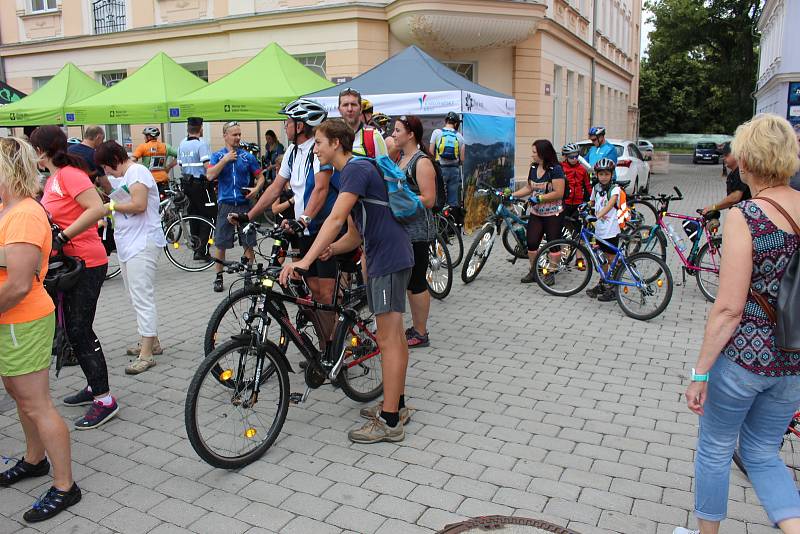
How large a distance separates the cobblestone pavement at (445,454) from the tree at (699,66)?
44.1 meters

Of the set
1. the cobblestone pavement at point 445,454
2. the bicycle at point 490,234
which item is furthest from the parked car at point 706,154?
the cobblestone pavement at point 445,454

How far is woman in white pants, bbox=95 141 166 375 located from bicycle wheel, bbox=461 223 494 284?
13.2 feet

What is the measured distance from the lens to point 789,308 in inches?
99.0

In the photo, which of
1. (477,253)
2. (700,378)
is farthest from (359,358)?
(477,253)

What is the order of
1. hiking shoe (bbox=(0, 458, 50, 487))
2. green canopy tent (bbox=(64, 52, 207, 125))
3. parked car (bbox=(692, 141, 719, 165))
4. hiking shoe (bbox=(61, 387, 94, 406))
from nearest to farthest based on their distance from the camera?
hiking shoe (bbox=(0, 458, 50, 487)) < hiking shoe (bbox=(61, 387, 94, 406)) < green canopy tent (bbox=(64, 52, 207, 125)) < parked car (bbox=(692, 141, 719, 165))

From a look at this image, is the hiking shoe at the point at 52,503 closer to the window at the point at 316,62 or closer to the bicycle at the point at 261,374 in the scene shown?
the bicycle at the point at 261,374

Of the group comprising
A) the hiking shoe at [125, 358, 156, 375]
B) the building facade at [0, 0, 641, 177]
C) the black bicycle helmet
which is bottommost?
the hiking shoe at [125, 358, 156, 375]

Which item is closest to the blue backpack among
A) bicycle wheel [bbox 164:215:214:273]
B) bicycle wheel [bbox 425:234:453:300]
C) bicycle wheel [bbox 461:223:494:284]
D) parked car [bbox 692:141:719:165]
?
bicycle wheel [bbox 425:234:453:300]

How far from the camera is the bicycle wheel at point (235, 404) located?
11.7ft

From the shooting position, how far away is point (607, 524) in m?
3.25

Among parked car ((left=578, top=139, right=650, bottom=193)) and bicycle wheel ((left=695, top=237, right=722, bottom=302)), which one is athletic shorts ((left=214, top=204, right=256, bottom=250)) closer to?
bicycle wheel ((left=695, top=237, right=722, bottom=302))

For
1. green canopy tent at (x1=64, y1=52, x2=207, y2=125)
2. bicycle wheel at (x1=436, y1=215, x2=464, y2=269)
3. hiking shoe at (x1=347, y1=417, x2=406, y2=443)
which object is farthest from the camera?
green canopy tent at (x1=64, y1=52, x2=207, y2=125)

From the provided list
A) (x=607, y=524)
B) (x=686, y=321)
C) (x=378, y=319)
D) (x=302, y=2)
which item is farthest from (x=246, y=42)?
(x=607, y=524)

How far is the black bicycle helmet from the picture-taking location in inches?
158
